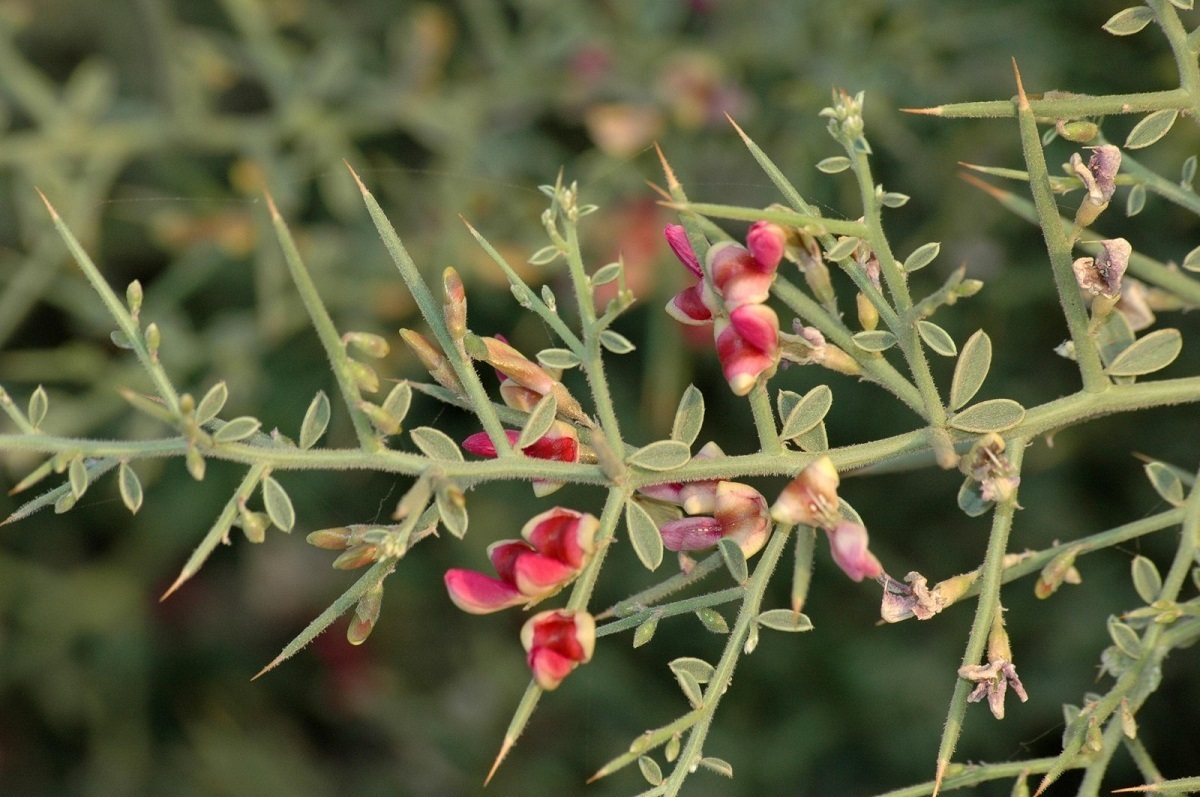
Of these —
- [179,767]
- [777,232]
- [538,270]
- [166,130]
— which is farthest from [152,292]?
[777,232]

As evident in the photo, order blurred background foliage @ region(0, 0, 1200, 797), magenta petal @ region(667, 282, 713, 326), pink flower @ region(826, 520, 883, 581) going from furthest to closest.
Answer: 1. blurred background foliage @ region(0, 0, 1200, 797)
2. magenta petal @ region(667, 282, 713, 326)
3. pink flower @ region(826, 520, 883, 581)

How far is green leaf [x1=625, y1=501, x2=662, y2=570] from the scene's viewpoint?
70 cm

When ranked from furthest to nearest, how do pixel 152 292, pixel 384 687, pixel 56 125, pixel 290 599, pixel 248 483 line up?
1. pixel 290 599
2. pixel 384 687
3. pixel 152 292
4. pixel 56 125
5. pixel 248 483

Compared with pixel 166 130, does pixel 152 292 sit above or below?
below

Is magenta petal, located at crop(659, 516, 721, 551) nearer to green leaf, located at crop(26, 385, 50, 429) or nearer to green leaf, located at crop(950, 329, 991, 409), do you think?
green leaf, located at crop(950, 329, 991, 409)

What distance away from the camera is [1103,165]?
0.75 m

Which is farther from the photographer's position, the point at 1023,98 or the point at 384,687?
the point at 384,687

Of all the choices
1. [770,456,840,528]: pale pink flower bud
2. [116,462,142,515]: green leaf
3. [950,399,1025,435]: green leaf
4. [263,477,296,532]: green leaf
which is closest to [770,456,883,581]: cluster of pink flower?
[770,456,840,528]: pale pink flower bud

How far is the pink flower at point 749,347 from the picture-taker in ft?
2.29

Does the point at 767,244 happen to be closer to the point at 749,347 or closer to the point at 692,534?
the point at 749,347

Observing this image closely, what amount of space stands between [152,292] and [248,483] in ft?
4.46

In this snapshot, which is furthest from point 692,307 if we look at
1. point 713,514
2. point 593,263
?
point 593,263

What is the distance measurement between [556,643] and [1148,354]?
0.45 metres

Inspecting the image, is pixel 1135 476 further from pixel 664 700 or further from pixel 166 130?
pixel 166 130
